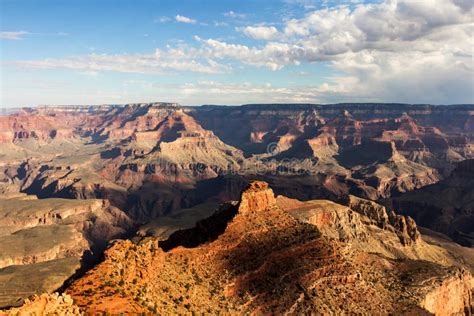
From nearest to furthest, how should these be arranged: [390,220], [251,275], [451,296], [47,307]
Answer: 1. [47,307]
2. [251,275]
3. [451,296]
4. [390,220]

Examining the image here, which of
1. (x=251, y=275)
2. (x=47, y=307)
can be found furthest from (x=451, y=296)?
(x=47, y=307)

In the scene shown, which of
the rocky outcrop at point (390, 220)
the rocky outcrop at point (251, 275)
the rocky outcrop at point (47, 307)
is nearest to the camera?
the rocky outcrop at point (47, 307)

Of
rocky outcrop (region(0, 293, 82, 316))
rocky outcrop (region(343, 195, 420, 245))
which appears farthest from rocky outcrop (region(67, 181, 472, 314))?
A: rocky outcrop (region(343, 195, 420, 245))

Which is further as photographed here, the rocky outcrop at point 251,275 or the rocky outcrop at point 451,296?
the rocky outcrop at point 451,296

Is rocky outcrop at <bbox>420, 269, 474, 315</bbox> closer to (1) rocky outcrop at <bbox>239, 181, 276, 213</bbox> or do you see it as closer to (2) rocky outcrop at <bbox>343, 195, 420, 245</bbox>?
(1) rocky outcrop at <bbox>239, 181, 276, 213</bbox>

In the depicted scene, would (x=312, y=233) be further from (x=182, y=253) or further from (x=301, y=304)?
(x=182, y=253)

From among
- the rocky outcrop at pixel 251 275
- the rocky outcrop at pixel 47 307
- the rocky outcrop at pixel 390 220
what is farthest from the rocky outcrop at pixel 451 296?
the rocky outcrop at pixel 47 307

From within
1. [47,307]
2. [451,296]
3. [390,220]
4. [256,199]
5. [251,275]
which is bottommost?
[390,220]

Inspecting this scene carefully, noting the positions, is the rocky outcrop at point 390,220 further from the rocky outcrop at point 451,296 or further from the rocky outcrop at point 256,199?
the rocky outcrop at point 256,199

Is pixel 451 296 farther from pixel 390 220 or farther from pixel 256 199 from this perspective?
pixel 390 220

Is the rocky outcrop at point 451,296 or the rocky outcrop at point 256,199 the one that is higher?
the rocky outcrop at point 256,199
